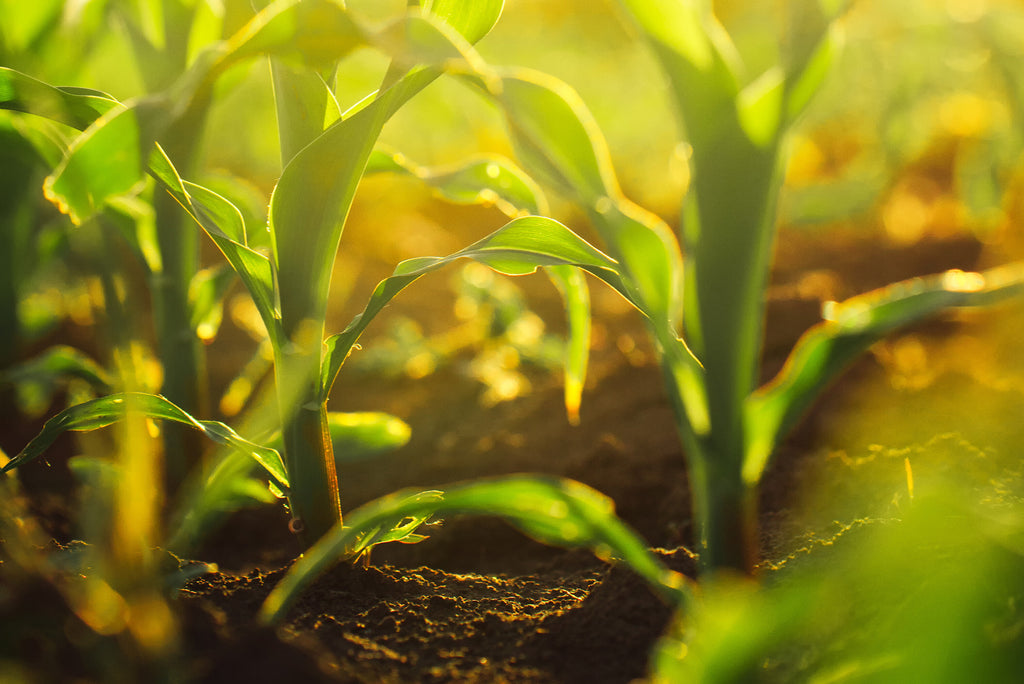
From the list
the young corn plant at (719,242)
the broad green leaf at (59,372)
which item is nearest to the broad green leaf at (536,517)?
the young corn plant at (719,242)

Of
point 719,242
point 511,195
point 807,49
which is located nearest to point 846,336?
point 719,242

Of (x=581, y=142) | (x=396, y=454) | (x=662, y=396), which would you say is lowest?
(x=396, y=454)

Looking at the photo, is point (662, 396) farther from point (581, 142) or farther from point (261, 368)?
point (581, 142)

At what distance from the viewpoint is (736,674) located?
517 millimetres

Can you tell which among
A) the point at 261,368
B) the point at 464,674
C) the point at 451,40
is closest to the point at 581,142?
the point at 451,40

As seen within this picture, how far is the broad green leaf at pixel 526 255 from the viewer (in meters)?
0.69

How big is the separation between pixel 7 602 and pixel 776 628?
567 mm

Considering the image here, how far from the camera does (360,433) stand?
1.02 meters

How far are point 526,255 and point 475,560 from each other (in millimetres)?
626

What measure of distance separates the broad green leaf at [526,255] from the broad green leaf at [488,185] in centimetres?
15

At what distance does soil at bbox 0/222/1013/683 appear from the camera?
1.85 ft

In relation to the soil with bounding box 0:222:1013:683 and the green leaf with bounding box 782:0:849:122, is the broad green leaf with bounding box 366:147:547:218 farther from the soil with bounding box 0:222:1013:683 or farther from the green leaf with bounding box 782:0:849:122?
the soil with bounding box 0:222:1013:683

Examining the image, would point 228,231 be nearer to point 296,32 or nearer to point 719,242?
point 296,32

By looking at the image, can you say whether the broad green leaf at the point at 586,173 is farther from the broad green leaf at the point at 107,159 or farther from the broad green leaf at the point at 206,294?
the broad green leaf at the point at 206,294
